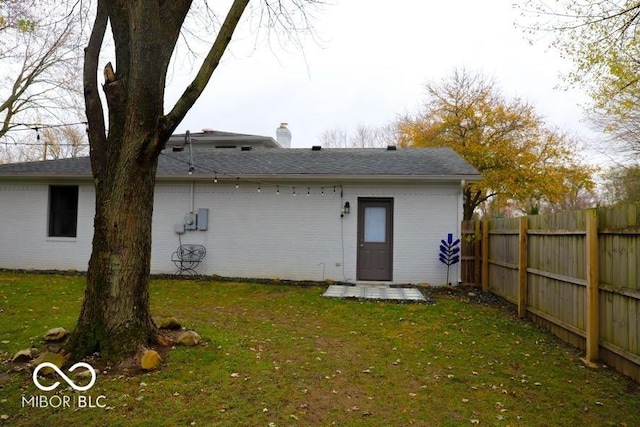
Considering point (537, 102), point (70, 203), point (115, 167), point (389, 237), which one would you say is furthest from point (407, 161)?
point (537, 102)

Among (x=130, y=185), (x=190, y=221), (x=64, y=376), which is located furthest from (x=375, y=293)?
(x=64, y=376)

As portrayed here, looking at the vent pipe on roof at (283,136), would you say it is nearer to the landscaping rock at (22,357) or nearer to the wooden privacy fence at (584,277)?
the wooden privacy fence at (584,277)

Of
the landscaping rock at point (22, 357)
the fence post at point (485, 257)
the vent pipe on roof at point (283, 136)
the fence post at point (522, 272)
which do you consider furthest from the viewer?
the vent pipe on roof at point (283, 136)

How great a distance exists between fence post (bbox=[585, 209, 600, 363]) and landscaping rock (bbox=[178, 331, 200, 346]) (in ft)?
15.3

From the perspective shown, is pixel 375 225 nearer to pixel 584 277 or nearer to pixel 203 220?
pixel 203 220

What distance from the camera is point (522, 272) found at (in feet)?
22.7

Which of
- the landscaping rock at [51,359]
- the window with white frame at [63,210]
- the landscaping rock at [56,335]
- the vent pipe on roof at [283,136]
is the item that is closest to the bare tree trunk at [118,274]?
the landscaping rock at [51,359]

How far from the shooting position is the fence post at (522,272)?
6.94 metres

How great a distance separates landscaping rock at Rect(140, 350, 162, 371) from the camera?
13.3 feet

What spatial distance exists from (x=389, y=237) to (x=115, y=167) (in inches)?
279

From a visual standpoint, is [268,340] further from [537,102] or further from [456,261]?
[537,102]

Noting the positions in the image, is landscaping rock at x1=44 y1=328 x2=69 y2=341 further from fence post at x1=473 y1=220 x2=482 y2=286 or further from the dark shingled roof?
fence post at x1=473 y1=220 x2=482 y2=286

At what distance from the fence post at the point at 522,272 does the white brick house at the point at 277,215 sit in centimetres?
272

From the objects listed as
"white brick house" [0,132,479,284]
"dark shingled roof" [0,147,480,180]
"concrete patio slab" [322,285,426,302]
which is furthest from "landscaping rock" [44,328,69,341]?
"dark shingled roof" [0,147,480,180]
